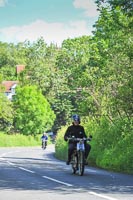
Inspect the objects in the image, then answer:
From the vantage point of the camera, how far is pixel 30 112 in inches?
3376

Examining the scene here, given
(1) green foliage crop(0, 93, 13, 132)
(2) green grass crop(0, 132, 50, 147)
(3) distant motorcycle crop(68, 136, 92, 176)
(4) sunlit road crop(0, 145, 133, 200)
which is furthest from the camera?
(1) green foliage crop(0, 93, 13, 132)

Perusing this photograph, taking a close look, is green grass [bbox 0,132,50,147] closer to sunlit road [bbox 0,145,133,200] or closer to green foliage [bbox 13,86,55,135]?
green foliage [bbox 13,86,55,135]

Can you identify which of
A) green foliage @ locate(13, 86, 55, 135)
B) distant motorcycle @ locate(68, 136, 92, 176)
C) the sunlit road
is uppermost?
green foliage @ locate(13, 86, 55, 135)

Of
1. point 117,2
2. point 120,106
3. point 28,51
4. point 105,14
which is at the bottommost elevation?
point 120,106

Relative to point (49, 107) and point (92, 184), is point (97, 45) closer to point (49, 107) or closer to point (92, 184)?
point (92, 184)

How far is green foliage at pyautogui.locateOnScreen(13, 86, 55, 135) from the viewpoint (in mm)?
85000

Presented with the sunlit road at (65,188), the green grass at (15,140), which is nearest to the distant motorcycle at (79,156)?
the sunlit road at (65,188)

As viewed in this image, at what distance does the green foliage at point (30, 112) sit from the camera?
8500cm

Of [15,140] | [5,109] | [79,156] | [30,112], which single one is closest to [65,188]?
[79,156]

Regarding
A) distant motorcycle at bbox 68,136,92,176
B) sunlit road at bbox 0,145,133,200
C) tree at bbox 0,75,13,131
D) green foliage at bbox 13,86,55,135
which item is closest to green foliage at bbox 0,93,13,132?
tree at bbox 0,75,13,131

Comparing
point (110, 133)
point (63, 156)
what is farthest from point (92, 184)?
point (63, 156)

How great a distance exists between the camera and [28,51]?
10450 cm

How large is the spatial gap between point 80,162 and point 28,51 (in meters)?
89.5

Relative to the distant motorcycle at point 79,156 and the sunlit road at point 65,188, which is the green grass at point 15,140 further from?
the sunlit road at point 65,188
